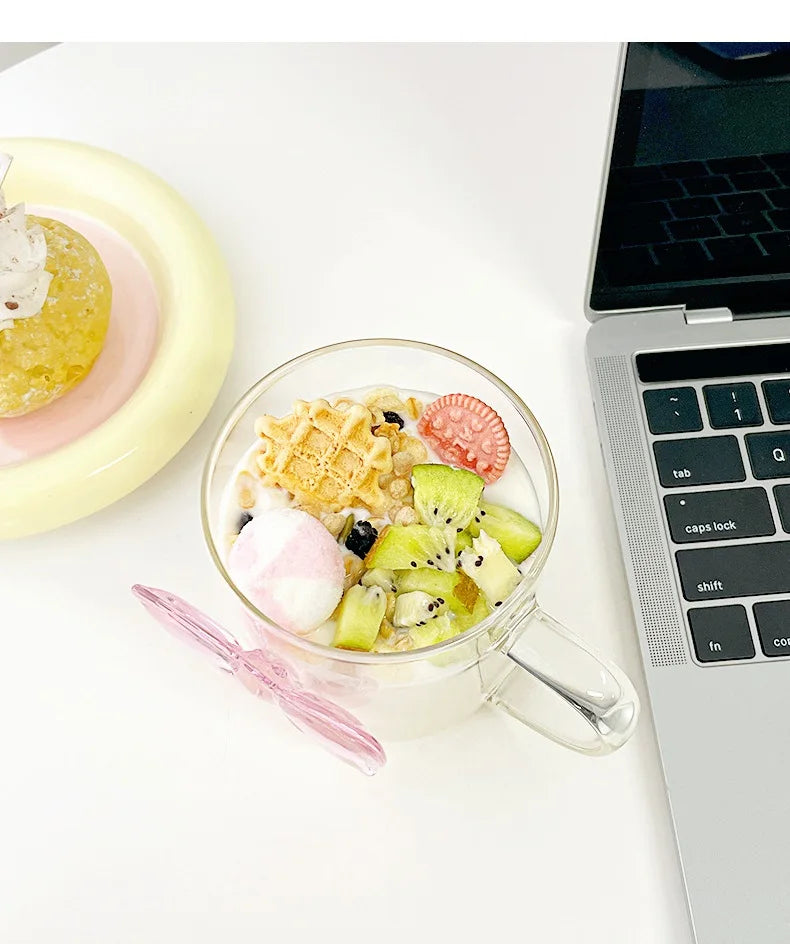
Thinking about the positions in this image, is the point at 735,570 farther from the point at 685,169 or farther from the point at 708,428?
the point at 685,169

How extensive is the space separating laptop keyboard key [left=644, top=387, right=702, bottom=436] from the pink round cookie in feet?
0.74

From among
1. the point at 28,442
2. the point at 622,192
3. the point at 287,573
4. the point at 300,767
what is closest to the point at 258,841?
the point at 300,767

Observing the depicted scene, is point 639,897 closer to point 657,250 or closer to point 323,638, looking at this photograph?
point 323,638

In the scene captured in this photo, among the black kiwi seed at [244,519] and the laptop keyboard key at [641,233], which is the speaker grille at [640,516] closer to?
the laptop keyboard key at [641,233]

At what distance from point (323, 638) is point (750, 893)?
24cm

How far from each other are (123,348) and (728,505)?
0.40 m

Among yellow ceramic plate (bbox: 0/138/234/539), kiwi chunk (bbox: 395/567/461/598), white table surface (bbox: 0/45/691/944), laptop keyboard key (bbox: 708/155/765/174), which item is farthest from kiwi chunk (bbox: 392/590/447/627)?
laptop keyboard key (bbox: 708/155/765/174)

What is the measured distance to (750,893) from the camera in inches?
18.3

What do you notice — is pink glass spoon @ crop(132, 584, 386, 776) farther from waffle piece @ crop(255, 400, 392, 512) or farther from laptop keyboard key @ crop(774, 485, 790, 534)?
laptop keyboard key @ crop(774, 485, 790, 534)

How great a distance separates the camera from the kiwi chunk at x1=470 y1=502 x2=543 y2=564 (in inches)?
19.0

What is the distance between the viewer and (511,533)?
0.49 metres

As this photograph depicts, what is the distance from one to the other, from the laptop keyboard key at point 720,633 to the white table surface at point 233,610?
0.14ft

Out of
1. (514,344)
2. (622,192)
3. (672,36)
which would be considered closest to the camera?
(672,36)

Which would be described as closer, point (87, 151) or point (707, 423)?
point (707, 423)
